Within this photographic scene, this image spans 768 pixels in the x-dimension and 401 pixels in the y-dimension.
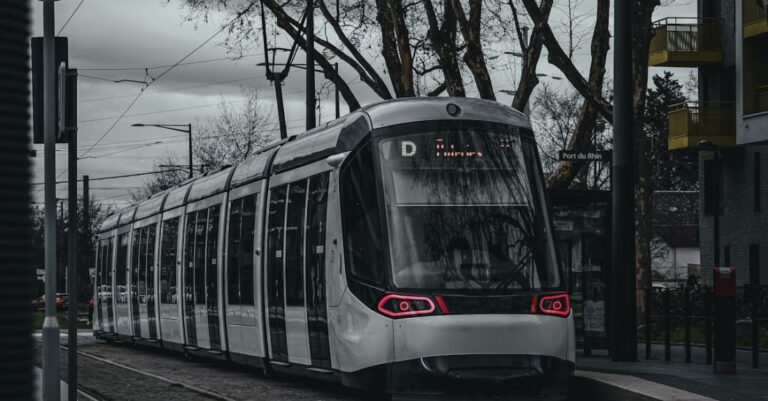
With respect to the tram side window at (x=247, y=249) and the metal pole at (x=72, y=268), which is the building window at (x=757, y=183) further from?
the metal pole at (x=72, y=268)

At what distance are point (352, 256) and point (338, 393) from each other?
281cm

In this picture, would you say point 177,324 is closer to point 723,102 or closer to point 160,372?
point 160,372

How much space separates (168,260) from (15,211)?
21.5 meters

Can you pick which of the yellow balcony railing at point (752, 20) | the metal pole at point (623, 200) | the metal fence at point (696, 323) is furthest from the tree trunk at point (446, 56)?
the yellow balcony railing at point (752, 20)

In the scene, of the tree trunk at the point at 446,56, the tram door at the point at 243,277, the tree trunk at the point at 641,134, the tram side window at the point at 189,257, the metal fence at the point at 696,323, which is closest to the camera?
the tram door at the point at 243,277

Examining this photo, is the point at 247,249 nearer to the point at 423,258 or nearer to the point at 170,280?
the point at 423,258

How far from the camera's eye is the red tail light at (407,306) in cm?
1241

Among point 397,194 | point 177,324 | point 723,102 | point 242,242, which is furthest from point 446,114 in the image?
point 723,102

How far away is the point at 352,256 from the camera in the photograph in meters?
13.2

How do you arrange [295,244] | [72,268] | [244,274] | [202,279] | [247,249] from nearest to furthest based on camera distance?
1. [72,268]
2. [295,244]
3. [247,249]
4. [244,274]
5. [202,279]

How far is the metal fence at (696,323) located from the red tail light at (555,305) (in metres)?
4.75

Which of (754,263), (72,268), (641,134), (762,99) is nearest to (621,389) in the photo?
(72,268)

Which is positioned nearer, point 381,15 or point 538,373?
point 538,373

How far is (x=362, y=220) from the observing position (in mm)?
13172
